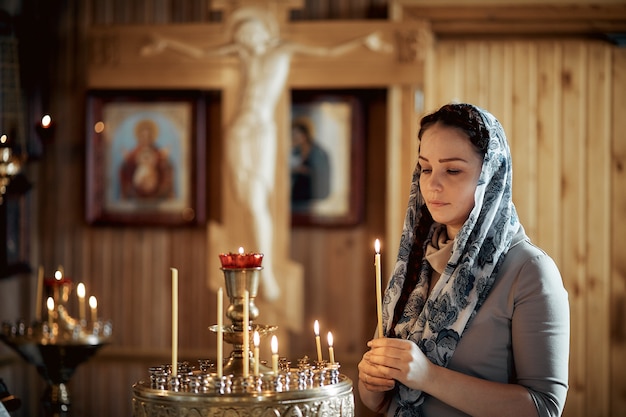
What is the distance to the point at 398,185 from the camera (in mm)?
4785

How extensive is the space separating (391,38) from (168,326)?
191 cm

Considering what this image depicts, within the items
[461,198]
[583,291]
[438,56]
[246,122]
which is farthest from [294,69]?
[461,198]

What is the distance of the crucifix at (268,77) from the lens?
15.7 ft

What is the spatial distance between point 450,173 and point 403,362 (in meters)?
0.40

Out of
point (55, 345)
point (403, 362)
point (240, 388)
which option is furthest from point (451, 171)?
point (55, 345)

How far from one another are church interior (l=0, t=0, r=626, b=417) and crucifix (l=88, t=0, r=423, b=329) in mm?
10

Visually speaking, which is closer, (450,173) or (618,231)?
(450,173)

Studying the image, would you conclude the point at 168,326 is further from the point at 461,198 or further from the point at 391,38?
the point at 461,198

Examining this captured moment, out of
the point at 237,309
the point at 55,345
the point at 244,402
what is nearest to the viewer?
the point at 244,402

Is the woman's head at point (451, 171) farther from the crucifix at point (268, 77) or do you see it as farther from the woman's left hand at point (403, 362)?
the crucifix at point (268, 77)

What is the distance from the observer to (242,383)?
170 centimetres

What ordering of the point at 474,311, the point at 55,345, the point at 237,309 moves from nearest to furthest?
the point at 237,309
the point at 474,311
the point at 55,345

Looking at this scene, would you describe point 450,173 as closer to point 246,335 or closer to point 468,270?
point 468,270

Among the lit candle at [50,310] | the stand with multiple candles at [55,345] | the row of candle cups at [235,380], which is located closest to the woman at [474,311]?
the row of candle cups at [235,380]
